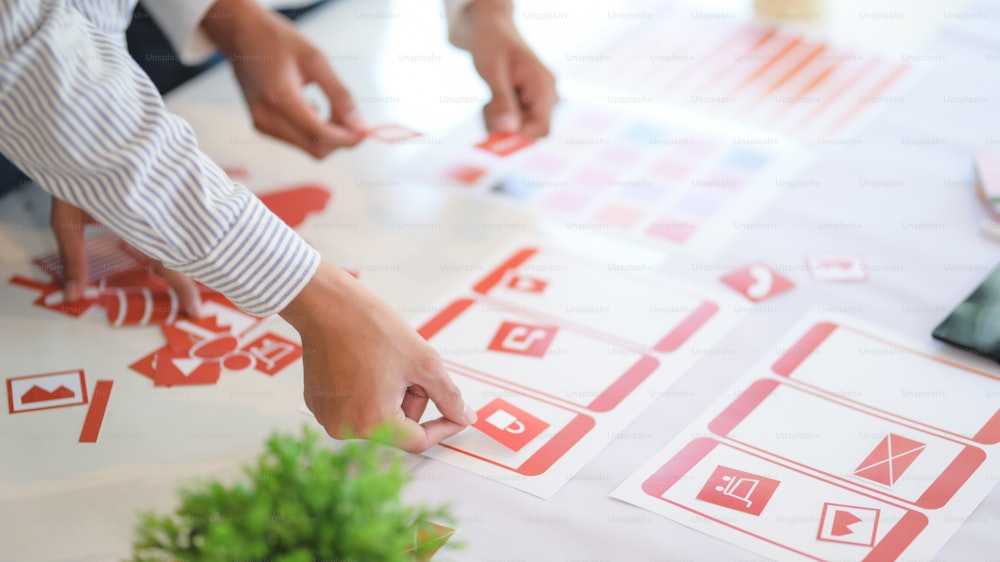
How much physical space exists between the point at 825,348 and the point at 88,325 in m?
0.75

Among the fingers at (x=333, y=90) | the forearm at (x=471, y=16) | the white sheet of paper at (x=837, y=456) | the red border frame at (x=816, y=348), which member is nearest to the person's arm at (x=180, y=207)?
the white sheet of paper at (x=837, y=456)

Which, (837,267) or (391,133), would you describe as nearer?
(837,267)

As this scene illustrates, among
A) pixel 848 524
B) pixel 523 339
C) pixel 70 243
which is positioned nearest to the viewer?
pixel 848 524

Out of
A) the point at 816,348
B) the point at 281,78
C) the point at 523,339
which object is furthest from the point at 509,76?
the point at 816,348

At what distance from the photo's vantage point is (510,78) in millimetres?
1320

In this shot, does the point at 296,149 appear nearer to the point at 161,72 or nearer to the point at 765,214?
the point at 161,72

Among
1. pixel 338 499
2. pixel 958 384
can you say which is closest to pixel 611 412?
pixel 958 384

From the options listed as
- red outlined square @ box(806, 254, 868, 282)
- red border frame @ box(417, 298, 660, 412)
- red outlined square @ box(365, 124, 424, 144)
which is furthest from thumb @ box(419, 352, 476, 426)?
red outlined square @ box(365, 124, 424, 144)

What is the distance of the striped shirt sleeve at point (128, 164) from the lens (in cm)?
84

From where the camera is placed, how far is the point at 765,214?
1228 millimetres

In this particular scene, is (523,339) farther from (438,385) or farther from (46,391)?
(46,391)

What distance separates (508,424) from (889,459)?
1.06 feet

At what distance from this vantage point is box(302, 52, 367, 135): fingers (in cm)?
132

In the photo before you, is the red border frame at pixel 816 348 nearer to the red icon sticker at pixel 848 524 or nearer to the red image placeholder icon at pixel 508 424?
the red icon sticker at pixel 848 524
